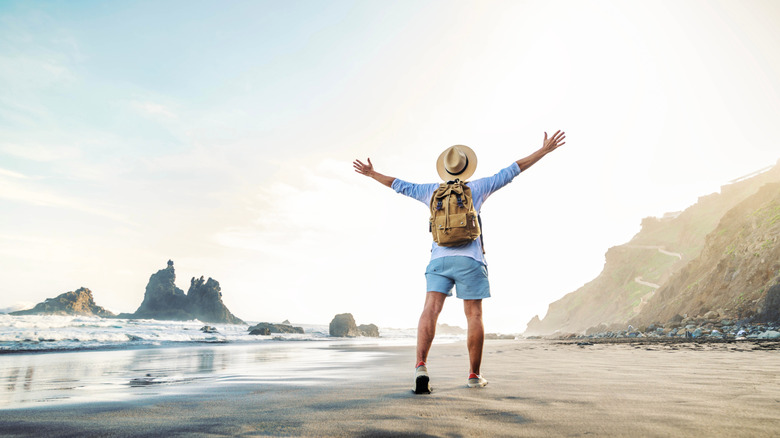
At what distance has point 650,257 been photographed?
167 ft

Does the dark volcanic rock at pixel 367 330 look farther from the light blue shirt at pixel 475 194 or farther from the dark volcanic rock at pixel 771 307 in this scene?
the light blue shirt at pixel 475 194

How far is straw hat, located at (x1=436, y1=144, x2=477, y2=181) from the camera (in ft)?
13.6

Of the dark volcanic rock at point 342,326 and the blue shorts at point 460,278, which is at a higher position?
the blue shorts at point 460,278

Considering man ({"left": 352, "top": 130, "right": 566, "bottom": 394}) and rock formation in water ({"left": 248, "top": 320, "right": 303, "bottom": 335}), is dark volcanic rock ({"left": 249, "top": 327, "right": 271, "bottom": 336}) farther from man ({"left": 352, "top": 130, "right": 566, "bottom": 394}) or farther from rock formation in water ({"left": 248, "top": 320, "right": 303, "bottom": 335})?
man ({"left": 352, "top": 130, "right": 566, "bottom": 394})

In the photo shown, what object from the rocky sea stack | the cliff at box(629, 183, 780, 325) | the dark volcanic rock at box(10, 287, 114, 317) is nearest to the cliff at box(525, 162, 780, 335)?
the cliff at box(629, 183, 780, 325)

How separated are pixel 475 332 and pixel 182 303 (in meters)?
63.0

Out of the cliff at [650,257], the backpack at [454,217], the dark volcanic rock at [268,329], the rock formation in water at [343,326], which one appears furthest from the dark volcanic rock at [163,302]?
the backpack at [454,217]

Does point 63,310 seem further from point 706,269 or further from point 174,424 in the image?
point 706,269

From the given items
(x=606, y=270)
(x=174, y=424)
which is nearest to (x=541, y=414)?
(x=174, y=424)

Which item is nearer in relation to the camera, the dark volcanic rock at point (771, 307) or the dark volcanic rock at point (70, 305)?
the dark volcanic rock at point (771, 307)

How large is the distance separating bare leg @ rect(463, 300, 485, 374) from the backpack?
0.59 m

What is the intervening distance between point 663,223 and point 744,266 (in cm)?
4957

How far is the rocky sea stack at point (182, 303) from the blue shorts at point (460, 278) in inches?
2309

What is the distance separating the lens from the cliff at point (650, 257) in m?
43.1
